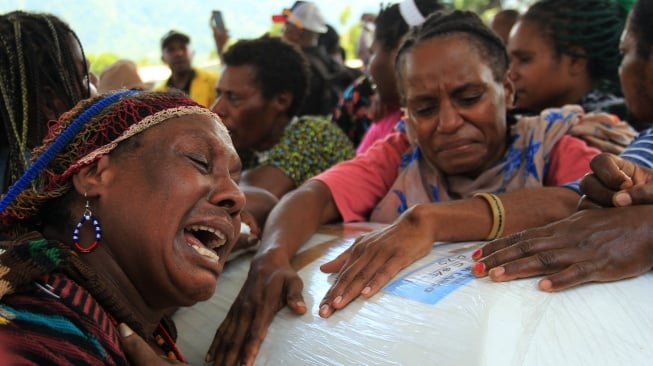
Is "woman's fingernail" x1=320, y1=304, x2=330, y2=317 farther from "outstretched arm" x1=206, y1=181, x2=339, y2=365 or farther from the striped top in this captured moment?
the striped top

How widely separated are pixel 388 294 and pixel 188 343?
2.14 feet

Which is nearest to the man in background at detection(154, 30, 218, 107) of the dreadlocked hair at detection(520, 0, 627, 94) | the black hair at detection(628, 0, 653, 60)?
the dreadlocked hair at detection(520, 0, 627, 94)

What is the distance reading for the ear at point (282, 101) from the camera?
10.5ft

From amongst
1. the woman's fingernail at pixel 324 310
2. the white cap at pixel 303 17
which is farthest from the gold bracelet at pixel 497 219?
the white cap at pixel 303 17

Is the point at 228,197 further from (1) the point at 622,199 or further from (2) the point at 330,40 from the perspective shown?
(2) the point at 330,40

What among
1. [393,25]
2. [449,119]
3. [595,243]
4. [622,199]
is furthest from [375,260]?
[393,25]

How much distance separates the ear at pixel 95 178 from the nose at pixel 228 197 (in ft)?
0.75

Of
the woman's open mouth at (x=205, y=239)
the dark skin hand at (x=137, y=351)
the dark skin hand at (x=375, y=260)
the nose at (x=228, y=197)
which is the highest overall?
the nose at (x=228, y=197)

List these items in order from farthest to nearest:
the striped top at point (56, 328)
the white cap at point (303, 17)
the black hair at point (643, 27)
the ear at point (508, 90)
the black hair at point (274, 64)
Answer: the white cap at point (303, 17)
the black hair at point (274, 64)
the ear at point (508, 90)
the black hair at point (643, 27)
the striped top at point (56, 328)

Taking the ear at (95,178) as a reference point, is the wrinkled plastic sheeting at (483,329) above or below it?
below

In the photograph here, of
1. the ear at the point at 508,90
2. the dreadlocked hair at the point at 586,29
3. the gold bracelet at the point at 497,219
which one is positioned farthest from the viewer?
the dreadlocked hair at the point at 586,29

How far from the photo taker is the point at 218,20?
598cm

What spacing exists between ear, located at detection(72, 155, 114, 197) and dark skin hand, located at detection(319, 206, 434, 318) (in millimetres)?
590

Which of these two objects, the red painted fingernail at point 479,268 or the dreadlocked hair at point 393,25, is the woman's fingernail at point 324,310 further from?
the dreadlocked hair at point 393,25
